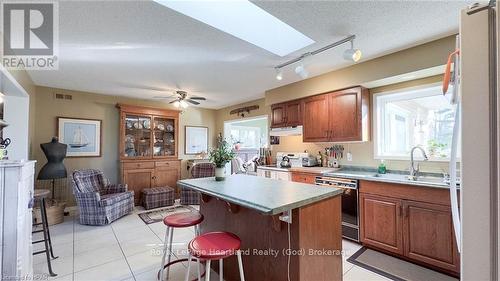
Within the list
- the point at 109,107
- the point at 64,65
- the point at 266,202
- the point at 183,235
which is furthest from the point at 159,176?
the point at 266,202

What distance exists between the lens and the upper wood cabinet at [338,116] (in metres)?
3.14

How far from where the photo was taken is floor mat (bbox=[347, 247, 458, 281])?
7.19 feet

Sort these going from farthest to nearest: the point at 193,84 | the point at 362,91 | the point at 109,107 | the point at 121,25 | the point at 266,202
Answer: the point at 109,107
the point at 193,84
the point at 362,91
the point at 121,25
the point at 266,202

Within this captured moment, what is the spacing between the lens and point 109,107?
190 inches

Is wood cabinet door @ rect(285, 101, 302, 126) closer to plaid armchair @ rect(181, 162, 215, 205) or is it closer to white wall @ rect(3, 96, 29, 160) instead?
plaid armchair @ rect(181, 162, 215, 205)

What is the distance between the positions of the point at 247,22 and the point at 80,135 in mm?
4218

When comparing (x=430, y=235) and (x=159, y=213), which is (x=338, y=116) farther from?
(x=159, y=213)

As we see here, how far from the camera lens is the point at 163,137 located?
5.50 m

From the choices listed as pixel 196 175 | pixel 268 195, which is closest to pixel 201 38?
pixel 268 195

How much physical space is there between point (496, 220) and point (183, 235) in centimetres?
332

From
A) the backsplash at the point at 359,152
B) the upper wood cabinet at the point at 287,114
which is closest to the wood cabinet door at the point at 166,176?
the backsplash at the point at 359,152

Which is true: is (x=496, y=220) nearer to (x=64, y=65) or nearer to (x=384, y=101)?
(x=384, y=101)

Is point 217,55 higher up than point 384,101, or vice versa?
point 217,55

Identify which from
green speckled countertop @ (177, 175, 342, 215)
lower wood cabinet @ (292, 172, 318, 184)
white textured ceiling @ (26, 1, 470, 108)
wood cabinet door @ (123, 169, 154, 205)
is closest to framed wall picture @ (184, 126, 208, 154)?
wood cabinet door @ (123, 169, 154, 205)
